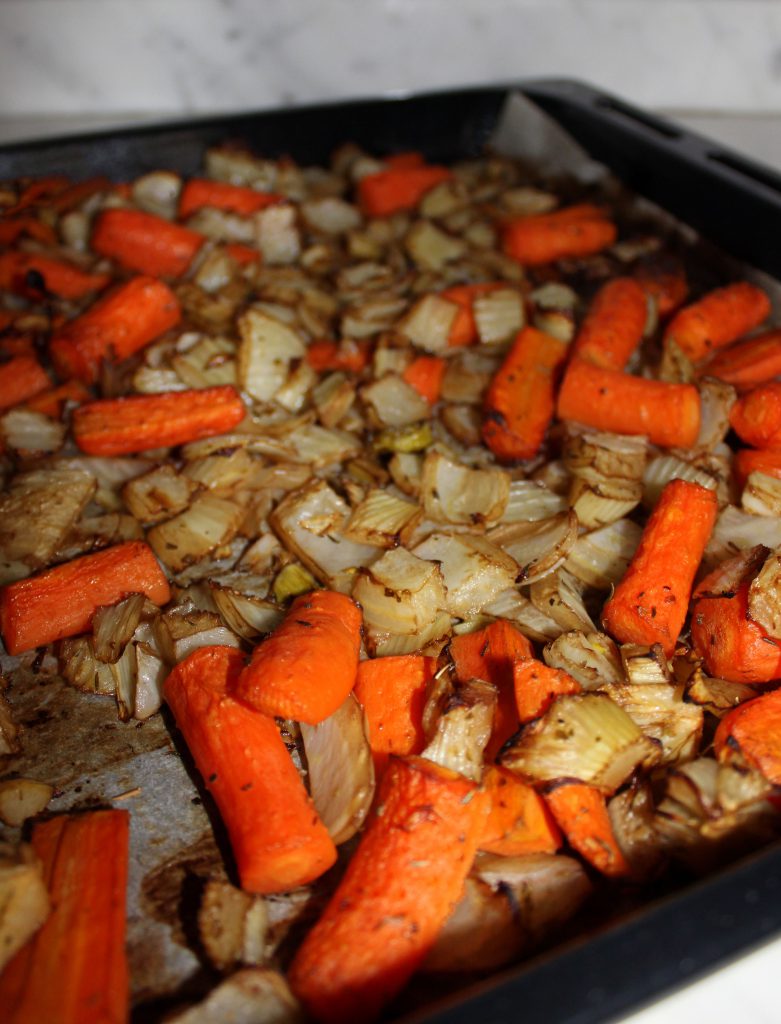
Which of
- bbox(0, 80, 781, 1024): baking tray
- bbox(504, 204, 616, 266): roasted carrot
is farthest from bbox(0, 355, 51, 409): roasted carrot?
bbox(504, 204, 616, 266): roasted carrot

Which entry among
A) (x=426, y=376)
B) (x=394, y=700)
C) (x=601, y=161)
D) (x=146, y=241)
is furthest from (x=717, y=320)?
(x=146, y=241)

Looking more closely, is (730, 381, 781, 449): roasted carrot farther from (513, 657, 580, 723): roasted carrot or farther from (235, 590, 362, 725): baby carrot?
(235, 590, 362, 725): baby carrot

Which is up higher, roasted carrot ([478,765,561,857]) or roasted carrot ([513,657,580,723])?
roasted carrot ([513,657,580,723])

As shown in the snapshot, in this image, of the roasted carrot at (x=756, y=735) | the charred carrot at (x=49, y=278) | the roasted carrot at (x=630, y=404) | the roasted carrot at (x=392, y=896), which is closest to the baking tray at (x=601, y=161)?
the roasted carrot at (x=392, y=896)

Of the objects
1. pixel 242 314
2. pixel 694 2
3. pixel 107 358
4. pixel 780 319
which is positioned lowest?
pixel 107 358

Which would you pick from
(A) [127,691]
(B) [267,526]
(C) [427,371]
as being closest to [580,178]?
(C) [427,371]

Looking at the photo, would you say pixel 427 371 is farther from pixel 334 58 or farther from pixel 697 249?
pixel 334 58
